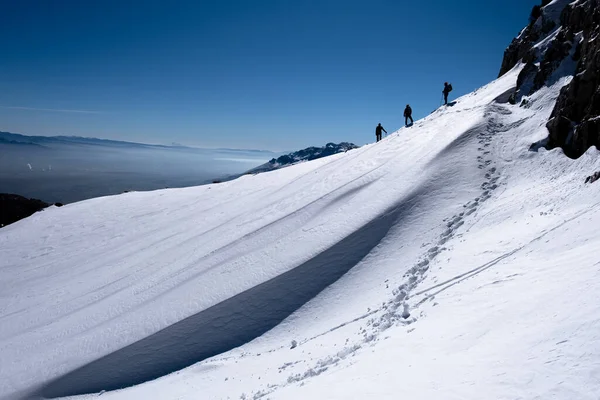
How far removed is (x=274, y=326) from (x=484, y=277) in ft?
27.6

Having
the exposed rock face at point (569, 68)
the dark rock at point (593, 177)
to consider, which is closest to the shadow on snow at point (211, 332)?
the dark rock at point (593, 177)

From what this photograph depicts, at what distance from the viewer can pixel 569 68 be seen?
20.2m

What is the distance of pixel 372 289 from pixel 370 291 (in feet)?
0.43

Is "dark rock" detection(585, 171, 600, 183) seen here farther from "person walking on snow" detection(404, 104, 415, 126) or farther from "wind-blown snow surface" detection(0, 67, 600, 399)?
"person walking on snow" detection(404, 104, 415, 126)

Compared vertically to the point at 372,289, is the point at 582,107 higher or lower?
A: higher

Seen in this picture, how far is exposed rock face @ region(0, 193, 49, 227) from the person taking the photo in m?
74.1

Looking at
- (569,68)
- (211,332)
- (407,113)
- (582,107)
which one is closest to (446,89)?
(407,113)

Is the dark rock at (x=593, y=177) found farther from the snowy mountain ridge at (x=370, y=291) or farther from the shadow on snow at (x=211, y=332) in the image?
the shadow on snow at (x=211, y=332)

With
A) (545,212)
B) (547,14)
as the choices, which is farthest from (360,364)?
(547,14)

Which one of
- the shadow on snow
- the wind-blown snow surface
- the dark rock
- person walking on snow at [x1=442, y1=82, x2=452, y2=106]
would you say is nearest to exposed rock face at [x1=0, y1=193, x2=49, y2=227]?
the wind-blown snow surface

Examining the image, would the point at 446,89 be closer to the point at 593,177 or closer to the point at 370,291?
the point at 593,177

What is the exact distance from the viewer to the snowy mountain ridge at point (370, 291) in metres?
6.75

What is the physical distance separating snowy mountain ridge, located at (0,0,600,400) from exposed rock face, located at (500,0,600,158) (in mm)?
913

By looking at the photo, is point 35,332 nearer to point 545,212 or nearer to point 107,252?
point 107,252
